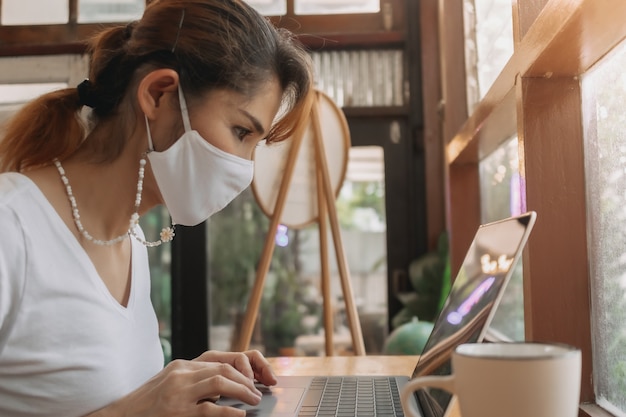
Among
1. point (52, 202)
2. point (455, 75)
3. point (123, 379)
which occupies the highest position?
point (455, 75)

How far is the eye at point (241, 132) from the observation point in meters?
0.91

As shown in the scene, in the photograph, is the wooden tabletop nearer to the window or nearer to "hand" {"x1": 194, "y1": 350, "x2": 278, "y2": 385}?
"hand" {"x1": 194, "y1": 350, "x2": 278, "y2": 385}

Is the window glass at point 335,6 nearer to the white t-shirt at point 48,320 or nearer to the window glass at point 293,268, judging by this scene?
the window glass at point 293,268

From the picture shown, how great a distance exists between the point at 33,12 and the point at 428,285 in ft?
5.74

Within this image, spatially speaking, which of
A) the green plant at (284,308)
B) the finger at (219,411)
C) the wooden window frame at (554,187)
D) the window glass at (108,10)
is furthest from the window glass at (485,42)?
the window glass at (108,10)

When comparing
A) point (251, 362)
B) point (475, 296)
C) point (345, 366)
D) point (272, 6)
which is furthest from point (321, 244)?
point (475, 296)

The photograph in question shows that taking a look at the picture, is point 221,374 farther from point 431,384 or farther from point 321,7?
point 321,7

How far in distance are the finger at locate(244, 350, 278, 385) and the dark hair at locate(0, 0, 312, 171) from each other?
37 cm

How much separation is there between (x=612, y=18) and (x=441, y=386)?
→ 40 cm

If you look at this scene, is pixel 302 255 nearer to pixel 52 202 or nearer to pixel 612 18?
pixel 52 202

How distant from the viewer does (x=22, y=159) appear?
921mm

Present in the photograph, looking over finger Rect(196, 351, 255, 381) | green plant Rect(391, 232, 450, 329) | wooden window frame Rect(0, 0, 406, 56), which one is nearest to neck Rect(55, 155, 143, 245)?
finger Rect(196, 351, 255, 381)

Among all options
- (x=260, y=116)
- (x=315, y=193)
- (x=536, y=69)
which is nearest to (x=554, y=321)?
(x=536, y=69)

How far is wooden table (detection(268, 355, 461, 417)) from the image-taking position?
106 cm
